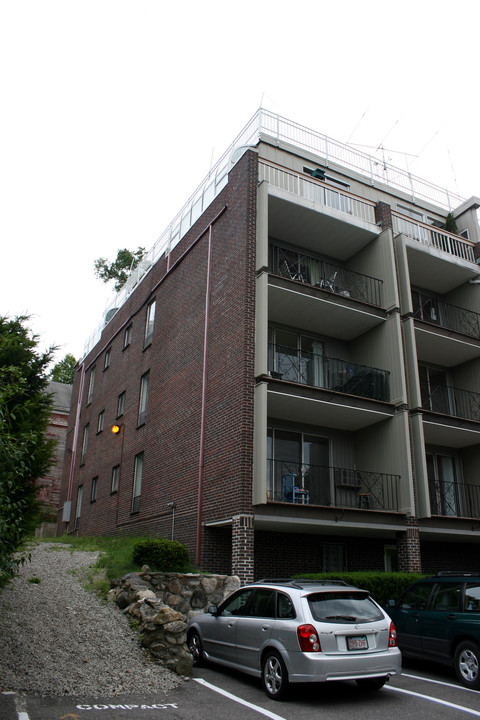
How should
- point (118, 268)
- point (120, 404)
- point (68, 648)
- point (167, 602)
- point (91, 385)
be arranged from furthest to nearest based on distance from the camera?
point (118, 268) < point (91, 385) < point (120, 404) < point (167, 602) < point (68, 648)

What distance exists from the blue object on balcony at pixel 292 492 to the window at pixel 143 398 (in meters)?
7.94

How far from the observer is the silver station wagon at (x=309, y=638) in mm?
7109

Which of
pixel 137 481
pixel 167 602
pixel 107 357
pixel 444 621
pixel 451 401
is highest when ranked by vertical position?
pixel 107 357

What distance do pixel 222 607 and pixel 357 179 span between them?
17893mm

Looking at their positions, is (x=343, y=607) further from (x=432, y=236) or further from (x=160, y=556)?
(x=432, y=236)

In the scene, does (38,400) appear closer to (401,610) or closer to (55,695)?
(55,695)

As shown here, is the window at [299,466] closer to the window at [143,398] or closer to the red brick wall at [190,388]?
the red brick wall at [190,388]

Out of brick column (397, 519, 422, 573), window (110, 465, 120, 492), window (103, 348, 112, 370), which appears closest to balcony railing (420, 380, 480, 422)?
brick column (397, 519, 422, 573)

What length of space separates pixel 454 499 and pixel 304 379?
6681 mm

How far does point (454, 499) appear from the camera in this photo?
1888 cm

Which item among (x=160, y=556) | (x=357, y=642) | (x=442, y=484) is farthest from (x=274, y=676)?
(x=442, y=484)

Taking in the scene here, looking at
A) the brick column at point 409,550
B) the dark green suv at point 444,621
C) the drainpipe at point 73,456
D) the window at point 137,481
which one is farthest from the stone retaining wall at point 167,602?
the drainpipe at point 73,456

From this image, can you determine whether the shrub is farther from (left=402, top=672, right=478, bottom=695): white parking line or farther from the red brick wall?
(left=402, top=672, right=478, bottom=695): white parking line

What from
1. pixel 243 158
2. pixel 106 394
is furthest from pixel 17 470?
pixel 106 394
